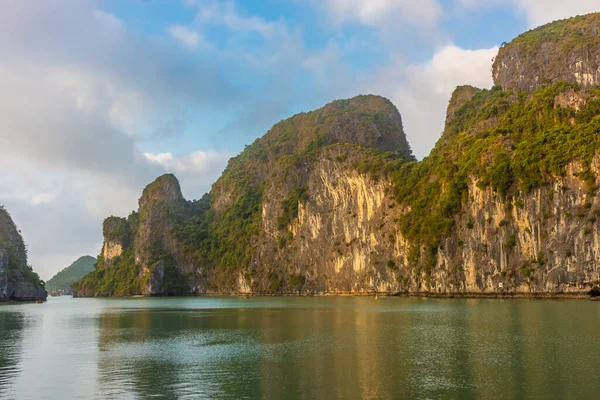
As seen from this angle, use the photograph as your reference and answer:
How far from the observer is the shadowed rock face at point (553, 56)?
86000 millimetres

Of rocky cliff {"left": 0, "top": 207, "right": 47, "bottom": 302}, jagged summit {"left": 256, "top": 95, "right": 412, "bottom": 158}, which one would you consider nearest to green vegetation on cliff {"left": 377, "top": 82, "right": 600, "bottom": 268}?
jagged summit {"left": 256, "top": 95, "right": 412, "bottom": 158}

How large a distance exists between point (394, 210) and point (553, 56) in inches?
1453

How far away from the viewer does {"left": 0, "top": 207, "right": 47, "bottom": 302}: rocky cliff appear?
121 m

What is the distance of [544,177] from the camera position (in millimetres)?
66750

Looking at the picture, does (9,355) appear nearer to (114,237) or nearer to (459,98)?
(459,98)

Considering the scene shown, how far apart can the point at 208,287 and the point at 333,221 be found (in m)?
50.1

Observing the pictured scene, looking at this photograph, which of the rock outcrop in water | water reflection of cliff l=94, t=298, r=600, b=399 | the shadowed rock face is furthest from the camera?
the shadowed rock face

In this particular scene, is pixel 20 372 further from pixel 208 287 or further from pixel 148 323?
pixel 208 287

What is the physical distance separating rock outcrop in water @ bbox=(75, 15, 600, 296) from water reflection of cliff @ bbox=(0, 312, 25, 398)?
2167 inches

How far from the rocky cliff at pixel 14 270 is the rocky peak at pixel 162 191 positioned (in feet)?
120

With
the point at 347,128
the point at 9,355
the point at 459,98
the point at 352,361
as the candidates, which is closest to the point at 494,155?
the point at 459,98

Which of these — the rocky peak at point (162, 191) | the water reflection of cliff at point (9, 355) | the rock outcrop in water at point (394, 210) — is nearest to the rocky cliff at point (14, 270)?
the rock outcrop in water at point (394, 210)

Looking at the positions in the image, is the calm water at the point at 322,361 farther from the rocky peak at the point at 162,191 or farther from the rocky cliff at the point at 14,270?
the rocky peak at the point at 162,191

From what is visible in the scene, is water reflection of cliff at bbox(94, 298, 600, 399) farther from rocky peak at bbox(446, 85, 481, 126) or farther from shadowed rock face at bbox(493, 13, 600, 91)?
rocky peak at bbox(446, 85, 481, 126)
